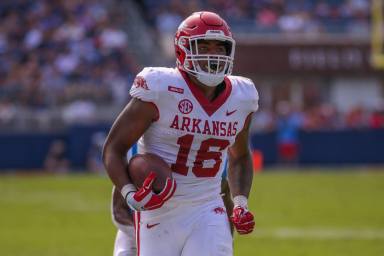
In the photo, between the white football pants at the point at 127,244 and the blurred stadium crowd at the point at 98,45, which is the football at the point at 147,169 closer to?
the white football pants at the point at 127,244

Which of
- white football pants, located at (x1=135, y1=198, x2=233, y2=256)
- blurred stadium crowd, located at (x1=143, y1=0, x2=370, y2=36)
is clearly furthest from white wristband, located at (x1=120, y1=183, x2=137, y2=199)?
blurred stadium crowd, located at (x1=143, y1=0, x2=370, y2=36)

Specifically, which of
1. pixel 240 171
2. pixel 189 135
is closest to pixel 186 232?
pixel 189 135

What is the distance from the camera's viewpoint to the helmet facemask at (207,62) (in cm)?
472

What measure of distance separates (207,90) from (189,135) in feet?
0.85

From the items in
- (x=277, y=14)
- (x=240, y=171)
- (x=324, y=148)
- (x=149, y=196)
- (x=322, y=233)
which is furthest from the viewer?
(x=277, y=14)

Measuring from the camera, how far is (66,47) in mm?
22250

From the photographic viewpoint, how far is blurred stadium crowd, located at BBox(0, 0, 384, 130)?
20.7 m

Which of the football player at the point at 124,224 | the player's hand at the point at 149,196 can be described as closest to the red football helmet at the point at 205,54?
the player's hand at the point at 149,196

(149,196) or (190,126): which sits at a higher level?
(190,126)

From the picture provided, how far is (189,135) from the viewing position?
15.7 feet

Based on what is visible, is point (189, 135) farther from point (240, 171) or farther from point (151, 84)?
point (240, 171)

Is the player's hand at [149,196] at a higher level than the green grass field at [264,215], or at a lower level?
higher

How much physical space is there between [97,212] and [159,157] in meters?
8.60

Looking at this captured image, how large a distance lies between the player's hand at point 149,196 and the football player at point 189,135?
2 cm
